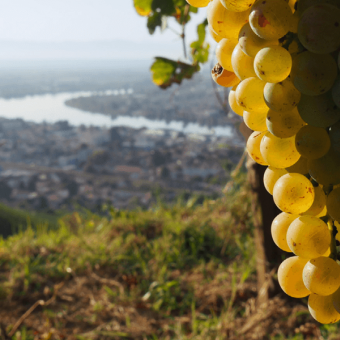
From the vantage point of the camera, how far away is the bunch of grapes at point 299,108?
23 cm

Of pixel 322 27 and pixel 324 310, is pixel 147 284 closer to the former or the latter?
pixel 324 310

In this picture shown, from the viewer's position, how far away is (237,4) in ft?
0.84

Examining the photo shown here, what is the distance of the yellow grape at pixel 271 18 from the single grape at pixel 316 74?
0.03 meters

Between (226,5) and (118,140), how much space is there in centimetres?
922

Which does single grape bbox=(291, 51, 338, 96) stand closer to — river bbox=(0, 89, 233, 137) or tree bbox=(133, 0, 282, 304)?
tree bbox=(133, 0, 282, 304)

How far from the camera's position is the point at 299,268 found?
0.30 metres

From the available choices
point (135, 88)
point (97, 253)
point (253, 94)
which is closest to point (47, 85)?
point (135, 88)

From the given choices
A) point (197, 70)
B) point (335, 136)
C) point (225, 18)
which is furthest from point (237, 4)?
point (197, 70)

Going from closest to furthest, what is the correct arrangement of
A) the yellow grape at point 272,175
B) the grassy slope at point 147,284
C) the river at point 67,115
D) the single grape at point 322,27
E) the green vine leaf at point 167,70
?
the single grape at point 322,27, the yellow grape at point 272,175, the green vine leaf at point 167,70, the grassy slope at point 147,284, the river at point 67,115

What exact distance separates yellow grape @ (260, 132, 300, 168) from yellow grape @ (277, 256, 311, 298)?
9 cm

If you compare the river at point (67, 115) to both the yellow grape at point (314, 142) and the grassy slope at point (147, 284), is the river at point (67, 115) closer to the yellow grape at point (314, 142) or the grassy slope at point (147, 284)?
the grassy slope at point (147, 284)

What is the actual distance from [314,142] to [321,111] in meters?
0.02

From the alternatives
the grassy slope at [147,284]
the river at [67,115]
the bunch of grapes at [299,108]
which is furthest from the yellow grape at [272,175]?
the river at [67,115]

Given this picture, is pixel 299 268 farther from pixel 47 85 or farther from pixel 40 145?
pixel 47 85
